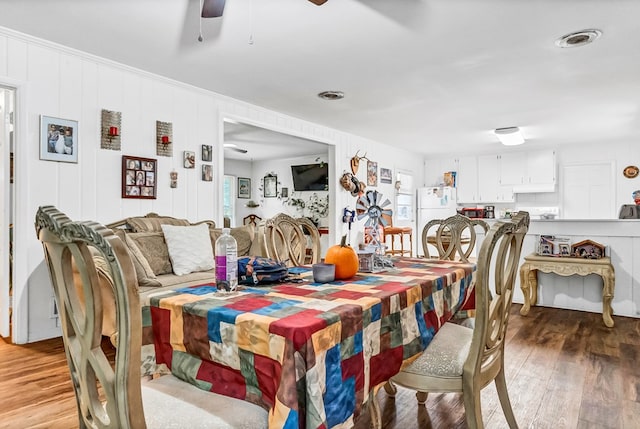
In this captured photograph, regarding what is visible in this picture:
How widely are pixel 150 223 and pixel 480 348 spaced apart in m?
2.97

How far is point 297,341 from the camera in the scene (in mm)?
972

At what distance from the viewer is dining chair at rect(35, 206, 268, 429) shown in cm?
79

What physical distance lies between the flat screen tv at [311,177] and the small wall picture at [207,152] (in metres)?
4.15

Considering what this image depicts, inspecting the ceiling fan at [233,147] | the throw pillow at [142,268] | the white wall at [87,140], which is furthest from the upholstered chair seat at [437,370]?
the ceiling fan at [233,147]

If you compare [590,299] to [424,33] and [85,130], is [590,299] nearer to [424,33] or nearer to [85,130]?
[424,33]

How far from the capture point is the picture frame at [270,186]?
929cm

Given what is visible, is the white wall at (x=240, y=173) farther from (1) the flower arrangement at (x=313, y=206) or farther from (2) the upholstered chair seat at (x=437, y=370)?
(2) the upholstered chair seat at (x=437, y=370)

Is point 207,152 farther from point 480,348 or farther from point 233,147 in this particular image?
point 480,348

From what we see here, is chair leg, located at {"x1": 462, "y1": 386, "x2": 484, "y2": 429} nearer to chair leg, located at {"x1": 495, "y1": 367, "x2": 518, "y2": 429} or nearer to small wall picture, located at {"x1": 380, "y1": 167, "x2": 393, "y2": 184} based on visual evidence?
chair leg, located at {"x1": 495, "y1": 367, "x2": 518, "y2": 429}

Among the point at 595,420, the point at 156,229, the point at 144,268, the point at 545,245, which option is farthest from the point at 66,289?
the point at 545,245

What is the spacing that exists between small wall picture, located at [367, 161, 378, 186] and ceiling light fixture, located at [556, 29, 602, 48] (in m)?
4.08

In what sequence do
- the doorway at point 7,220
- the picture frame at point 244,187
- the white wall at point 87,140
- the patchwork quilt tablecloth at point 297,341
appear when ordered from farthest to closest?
the picture frame at point 244,187 → the doorway at point 7,220 → the white wall at point 87,140 → the patchwork quilt tablecloth at point 297,341

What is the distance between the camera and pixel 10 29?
299cm

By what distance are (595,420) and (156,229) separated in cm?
332
